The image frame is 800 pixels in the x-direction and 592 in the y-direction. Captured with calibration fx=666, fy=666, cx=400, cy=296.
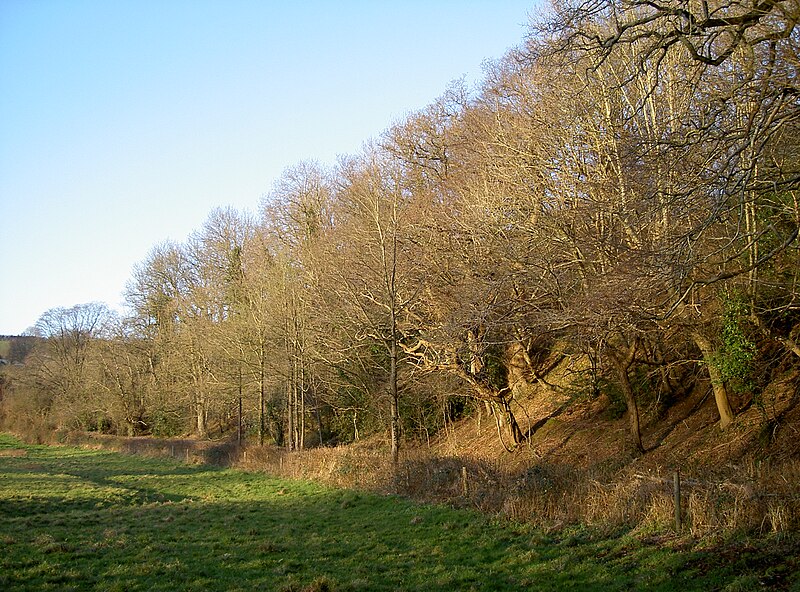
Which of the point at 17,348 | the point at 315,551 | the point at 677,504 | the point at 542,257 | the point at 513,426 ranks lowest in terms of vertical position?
the point at 315,551

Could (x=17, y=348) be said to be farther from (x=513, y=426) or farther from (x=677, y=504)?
(x=677, y=504)

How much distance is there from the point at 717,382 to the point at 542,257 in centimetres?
474

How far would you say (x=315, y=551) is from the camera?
1130cm

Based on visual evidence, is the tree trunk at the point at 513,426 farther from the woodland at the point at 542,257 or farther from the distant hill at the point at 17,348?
the distant hill at the point at 17,348

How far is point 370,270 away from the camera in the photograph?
24000 millimetres

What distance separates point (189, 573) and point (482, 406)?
18.9 m

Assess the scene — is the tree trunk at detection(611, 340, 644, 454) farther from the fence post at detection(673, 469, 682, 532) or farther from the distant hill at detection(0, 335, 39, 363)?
the distant hill at detection(0, 335, 39, 363)

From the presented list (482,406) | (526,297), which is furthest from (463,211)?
(482,406)

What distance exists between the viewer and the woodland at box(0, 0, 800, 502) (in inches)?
367

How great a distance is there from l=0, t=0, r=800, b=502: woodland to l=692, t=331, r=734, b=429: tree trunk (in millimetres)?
71

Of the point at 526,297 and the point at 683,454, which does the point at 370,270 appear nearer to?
the point at 526,297

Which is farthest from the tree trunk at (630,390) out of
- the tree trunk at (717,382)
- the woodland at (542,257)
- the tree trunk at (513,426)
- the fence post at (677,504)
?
the fence post at (677,504)

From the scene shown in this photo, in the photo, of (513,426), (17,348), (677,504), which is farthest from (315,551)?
(17,348)

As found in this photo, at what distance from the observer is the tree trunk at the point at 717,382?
14.5 m
